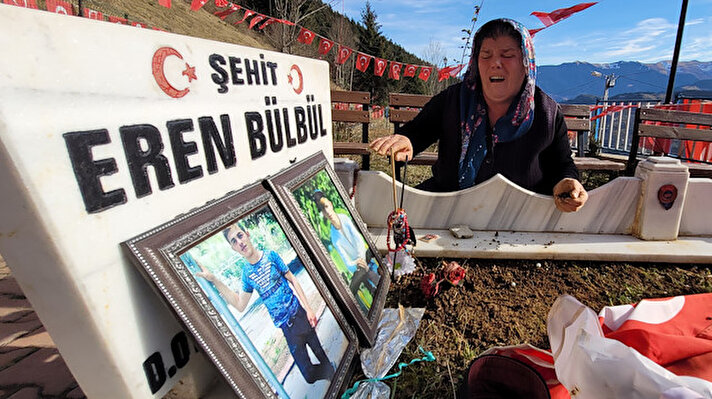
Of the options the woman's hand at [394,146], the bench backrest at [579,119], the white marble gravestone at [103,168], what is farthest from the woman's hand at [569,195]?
the bench backrest at [579,119]

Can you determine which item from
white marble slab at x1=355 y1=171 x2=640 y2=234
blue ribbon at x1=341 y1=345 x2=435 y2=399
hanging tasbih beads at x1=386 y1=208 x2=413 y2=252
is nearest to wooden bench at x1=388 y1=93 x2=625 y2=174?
white marble slab at x1=355 y1=171 x2=640 y2=234

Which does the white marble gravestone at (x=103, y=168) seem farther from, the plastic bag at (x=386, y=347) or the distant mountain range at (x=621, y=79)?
the distant mountain range at (x=621, y=79)

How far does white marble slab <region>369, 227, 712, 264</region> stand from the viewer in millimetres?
2055

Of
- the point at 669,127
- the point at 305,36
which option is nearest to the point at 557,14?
the point at 669,127

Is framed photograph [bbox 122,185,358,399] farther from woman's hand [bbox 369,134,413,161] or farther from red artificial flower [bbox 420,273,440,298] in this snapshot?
woman's hand [bbox 369,134,413,161]

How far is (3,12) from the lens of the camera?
613 mm

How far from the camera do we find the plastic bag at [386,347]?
1234mm

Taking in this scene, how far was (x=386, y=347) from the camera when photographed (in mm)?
1424

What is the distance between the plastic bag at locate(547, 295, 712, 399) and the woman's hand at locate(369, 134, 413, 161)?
123cm

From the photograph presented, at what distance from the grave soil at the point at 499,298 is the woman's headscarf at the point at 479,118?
27.1 inches

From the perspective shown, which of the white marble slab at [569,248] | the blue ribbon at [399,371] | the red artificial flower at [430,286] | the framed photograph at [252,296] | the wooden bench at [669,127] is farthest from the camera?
the wooden bench at [669,127]

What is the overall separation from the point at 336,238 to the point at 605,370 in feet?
3.45

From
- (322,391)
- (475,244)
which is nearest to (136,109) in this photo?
(322,391)

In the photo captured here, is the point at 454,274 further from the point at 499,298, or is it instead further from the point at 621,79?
the point at 621,79
